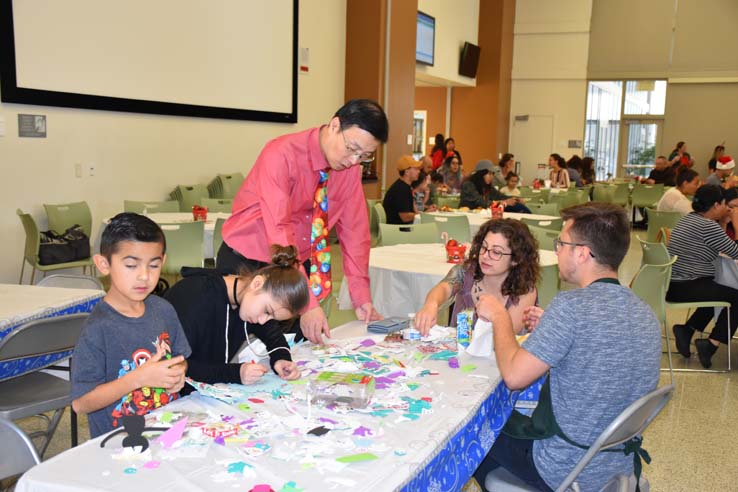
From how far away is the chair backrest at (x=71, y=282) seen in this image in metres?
3.56

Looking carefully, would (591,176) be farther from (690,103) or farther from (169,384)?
(169,384)

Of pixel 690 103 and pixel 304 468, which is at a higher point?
pixel 690 103

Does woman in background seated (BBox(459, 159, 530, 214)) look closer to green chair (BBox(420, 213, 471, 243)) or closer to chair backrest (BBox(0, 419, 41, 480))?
green chair (BBox(420, 213, 471, 243))

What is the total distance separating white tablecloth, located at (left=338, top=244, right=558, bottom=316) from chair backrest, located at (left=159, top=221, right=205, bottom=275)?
1537mm

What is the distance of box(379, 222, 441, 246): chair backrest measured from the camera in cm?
555

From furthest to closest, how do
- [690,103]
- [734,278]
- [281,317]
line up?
[690,103], [734,278], [281,317]

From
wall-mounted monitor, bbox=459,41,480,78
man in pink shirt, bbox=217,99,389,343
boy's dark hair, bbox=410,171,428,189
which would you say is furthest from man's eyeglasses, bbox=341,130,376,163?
wall-mounted monitor, bbox=459,41,480,78

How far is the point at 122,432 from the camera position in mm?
1536

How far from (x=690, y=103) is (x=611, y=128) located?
1829 millimetres

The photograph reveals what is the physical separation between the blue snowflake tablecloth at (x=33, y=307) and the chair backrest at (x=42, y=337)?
0.24 ft

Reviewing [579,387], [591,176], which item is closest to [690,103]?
[591,176]

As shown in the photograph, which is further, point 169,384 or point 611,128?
point 611,128

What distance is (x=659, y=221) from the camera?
24.7 ft

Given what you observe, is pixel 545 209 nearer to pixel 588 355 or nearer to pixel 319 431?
Result: pixel 588 355
